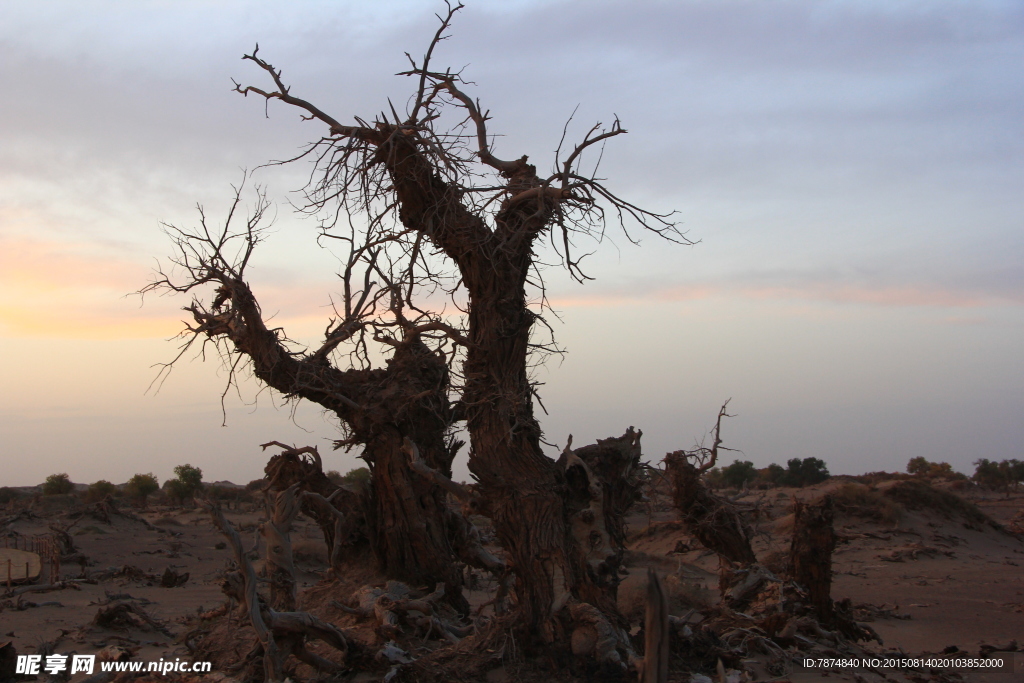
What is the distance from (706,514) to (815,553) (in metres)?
1.35

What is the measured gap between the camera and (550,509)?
6.36 meters

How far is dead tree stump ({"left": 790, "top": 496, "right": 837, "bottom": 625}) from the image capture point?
28.4 feet

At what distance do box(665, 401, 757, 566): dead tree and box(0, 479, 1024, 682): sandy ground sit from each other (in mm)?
454

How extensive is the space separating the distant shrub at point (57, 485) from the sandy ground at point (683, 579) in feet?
29.6

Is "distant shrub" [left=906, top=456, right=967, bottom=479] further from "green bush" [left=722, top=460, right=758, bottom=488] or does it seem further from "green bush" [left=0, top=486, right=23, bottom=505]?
"green bush" [left=0, top=486, right=23, bottom=505]

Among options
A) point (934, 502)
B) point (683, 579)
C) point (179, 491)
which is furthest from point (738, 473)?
point (179, 491)

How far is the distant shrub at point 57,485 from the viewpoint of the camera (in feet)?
108

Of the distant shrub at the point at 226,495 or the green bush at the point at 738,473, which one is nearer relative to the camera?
the distant shrub at the point at 226,495

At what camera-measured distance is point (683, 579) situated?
12.9 metres

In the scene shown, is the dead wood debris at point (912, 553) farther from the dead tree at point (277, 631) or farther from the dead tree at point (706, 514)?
the dead tree at point (277, 631)

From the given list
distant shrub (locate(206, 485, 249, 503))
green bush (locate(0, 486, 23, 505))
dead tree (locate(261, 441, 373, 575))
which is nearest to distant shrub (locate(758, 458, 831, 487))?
distant shrub (locate(206, 485, 249, 503))

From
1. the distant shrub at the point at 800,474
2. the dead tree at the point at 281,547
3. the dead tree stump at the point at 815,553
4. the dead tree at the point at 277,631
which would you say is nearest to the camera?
the dead tree at the point at 277,631

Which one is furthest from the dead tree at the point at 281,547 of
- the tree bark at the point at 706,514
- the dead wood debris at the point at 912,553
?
the dead wood debris at the point at 912,553

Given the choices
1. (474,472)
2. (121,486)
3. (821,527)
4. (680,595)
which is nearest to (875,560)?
(680,595)
